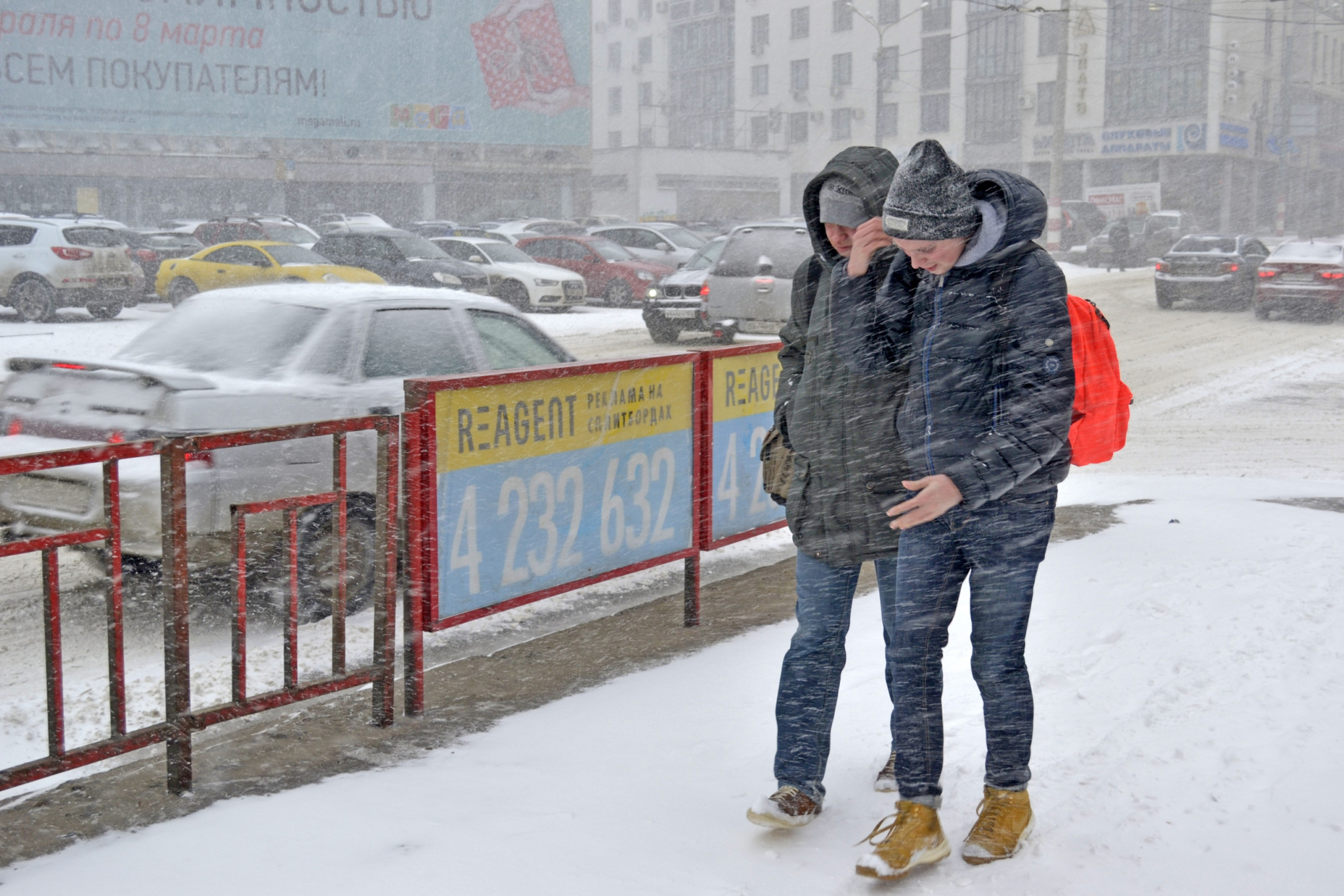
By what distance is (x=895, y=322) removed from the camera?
322 cm

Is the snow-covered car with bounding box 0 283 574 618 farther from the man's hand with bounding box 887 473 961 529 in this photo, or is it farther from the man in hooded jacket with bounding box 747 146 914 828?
the man's hand with bounding box 887 473 961 529

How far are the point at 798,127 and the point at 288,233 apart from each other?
171ft

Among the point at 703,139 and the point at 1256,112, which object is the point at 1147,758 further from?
the point at 703,139

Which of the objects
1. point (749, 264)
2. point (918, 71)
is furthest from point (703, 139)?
point (749, 264)

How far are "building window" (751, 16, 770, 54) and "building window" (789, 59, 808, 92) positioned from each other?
9.26 ft

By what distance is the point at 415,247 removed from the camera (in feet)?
79.4

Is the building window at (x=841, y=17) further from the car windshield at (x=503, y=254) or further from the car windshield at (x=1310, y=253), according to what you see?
the car windshield at (x=1310, y=253)

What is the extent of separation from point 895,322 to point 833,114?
247 ft

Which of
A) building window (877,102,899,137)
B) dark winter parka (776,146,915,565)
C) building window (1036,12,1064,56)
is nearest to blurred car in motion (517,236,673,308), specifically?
dark winter parka (776,146,915,565)

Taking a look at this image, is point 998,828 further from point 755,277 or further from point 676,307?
point 676,307

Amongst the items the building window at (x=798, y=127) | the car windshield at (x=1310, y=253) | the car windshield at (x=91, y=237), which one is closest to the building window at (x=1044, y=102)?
the building window at (x=798, y=127)

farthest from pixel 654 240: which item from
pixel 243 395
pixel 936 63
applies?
pixel 936 63

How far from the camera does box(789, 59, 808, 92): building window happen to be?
253 feet

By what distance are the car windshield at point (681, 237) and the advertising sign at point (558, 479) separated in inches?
921
